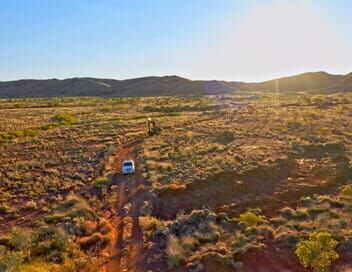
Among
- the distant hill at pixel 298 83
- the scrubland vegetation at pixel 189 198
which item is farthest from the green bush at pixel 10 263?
the distant hill at pixel 298 83

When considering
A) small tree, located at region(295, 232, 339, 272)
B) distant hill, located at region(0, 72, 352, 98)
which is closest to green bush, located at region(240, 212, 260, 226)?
small tree, located at region(295, 232, 339, 272)

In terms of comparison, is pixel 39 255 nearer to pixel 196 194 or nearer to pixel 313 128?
pixel 196 194

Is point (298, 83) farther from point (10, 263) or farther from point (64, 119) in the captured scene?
point (10, 263)

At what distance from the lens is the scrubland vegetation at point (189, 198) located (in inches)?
580

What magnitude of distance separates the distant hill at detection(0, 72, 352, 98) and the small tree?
5532 inches

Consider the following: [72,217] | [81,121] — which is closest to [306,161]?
[72,217]

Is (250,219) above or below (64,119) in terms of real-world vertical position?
below

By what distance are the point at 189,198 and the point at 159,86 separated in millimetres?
149927

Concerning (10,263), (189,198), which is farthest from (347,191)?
(10,263)

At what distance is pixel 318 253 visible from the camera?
42.4ft

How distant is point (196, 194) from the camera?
23.5 meters

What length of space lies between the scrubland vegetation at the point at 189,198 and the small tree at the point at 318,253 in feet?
0.12

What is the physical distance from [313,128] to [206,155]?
17115 mm

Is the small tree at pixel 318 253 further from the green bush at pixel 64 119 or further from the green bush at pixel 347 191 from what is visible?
the green bush at pixel 64 119
